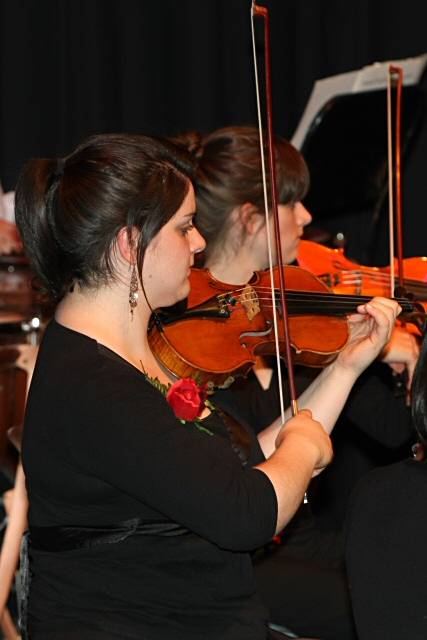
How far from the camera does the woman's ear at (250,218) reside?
2.07 metres

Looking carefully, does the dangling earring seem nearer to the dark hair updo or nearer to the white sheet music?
the dark hair updo

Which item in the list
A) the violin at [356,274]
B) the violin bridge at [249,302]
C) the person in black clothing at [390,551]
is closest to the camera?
the person in black clothing at [390,551]

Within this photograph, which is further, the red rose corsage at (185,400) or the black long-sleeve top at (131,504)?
the red rose corsage at (185,400)

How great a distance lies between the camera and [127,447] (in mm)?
1250

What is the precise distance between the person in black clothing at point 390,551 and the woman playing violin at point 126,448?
0.20 metres

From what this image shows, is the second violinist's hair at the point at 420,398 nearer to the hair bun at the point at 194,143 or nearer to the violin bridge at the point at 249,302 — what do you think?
the violin bridge at the point at 249,302

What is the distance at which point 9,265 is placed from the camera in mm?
2785

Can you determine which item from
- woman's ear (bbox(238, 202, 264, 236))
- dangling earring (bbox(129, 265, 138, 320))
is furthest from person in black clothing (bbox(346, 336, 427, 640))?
woman's ear (bbox(238, 202, 264, 236))

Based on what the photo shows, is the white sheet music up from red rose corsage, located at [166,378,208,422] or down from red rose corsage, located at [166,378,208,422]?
up

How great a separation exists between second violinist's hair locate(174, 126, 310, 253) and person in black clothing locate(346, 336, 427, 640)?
1.02 m

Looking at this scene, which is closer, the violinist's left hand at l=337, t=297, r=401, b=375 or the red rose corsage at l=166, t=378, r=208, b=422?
the red rose corsage at l=166, t=378, r=208, b=422

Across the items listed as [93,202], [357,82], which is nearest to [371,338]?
[93,202]

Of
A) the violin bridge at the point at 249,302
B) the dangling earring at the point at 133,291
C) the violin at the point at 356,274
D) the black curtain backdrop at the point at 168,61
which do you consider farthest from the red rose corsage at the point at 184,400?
the black curtain backdrop at the point at 168,61

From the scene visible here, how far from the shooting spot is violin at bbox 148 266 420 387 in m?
1.63
